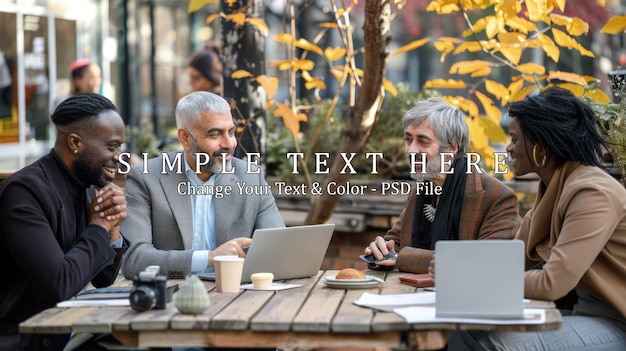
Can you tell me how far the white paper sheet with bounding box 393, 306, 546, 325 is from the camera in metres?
2.79

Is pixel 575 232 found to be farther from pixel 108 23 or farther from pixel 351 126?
pixel 108 23

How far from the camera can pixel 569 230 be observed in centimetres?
323

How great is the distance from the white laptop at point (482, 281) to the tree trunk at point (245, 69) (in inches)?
93.5

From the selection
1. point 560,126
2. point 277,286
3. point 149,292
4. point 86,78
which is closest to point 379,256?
point 277,286

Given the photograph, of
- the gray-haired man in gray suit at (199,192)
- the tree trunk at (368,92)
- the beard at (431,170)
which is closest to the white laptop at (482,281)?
the beard at (431,170)

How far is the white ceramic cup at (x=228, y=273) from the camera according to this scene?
3.31m

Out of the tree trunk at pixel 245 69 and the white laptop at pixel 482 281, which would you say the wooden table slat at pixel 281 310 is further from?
the tree trunk at pixel 245 69

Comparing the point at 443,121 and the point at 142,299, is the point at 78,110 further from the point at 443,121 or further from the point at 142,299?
the point at 443,121

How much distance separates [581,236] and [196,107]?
165 centimetres

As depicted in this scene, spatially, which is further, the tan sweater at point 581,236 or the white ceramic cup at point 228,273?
the white ceramic cup at point 228,273

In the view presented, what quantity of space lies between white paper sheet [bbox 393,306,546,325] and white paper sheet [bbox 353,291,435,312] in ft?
0.25

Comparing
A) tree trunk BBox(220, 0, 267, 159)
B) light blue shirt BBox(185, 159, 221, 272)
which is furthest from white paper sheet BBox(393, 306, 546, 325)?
tree trunk BBox(220, 0, 267, 159)

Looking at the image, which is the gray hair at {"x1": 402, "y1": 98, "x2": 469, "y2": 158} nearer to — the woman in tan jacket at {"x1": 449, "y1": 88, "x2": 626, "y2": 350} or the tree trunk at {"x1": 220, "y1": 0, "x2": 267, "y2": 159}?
the woman in tan jacket at {"x1": 449, "y1": 88, "x2": 626, "y2": 350}

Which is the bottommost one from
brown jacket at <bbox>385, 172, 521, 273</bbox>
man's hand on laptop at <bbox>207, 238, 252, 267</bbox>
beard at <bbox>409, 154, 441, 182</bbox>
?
man's hand on laptop at <bbox>207, 238, 252, 267</bbox>
